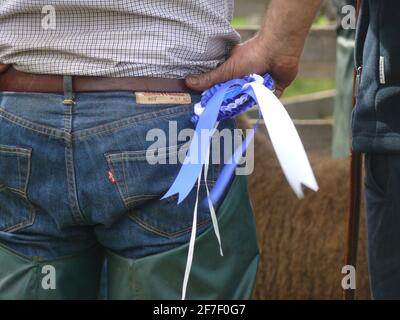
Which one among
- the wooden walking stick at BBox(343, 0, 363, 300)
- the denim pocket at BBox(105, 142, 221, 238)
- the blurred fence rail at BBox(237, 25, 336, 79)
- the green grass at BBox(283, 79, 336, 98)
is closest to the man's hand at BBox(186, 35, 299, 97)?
the denim pocket at BBox(105, 142, 221, 238)

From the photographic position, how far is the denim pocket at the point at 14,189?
1.82m

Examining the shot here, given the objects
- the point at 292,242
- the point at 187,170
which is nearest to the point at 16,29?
the point at 187,170

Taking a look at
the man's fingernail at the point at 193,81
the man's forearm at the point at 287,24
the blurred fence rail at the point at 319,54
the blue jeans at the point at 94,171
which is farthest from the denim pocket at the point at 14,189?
the blurred fence rail at the point at 319,54

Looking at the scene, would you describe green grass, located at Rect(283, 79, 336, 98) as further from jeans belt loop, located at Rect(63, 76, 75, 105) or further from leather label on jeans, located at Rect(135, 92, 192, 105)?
jeans belt loop, located at Rect(63, 76, 75, 105)

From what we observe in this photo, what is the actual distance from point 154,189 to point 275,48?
1.43ft

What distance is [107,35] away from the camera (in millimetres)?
1781

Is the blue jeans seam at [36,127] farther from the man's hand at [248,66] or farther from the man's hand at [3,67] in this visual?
the man's hand at [248,66]

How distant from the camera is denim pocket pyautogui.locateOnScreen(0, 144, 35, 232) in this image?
71.8 inches

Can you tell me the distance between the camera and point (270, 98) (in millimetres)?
1747

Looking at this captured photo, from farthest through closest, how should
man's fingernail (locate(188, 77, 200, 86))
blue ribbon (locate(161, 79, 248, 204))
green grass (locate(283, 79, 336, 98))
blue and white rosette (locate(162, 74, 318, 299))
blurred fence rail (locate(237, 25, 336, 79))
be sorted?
green grass (locate(283, 79, 336, 98)) < blurred fence rail (locate(237, 25, 336, 79)) < man's fingernail (locate(188, 77, 200, 86)) < blue ribbon (locate(161, 79, 248, 204)) < blue and white rosette (locate(162, 74, 318, 299))

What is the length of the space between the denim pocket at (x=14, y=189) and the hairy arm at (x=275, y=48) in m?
0.43

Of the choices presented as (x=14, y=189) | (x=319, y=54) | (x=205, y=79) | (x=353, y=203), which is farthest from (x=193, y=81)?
(x=319, y=54)

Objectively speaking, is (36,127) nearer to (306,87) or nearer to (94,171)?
(94,171)
